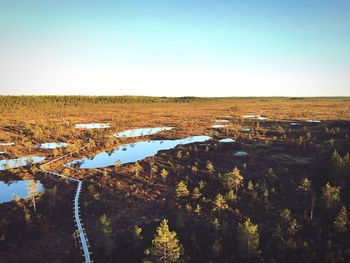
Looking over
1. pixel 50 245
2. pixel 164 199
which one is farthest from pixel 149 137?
pixel 50 245

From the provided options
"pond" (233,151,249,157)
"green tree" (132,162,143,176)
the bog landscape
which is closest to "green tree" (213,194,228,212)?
the bog landscape

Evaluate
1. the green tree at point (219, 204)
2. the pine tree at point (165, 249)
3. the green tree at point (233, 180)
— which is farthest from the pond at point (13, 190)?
the green tree at point (233, 180)

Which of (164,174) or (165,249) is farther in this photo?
(164,174)

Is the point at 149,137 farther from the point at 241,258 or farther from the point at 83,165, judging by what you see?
the point at 241,258

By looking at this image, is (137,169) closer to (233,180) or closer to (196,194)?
(196,194)

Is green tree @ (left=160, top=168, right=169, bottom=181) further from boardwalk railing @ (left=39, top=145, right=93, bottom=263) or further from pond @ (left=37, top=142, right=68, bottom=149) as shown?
pond @ (left=37, top=142, right=68, bottom=149)

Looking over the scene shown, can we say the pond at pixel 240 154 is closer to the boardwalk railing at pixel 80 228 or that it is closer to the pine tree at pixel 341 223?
the boardwalk railing at pixel 80 228

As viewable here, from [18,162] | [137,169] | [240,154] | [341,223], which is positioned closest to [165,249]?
[341,223]
